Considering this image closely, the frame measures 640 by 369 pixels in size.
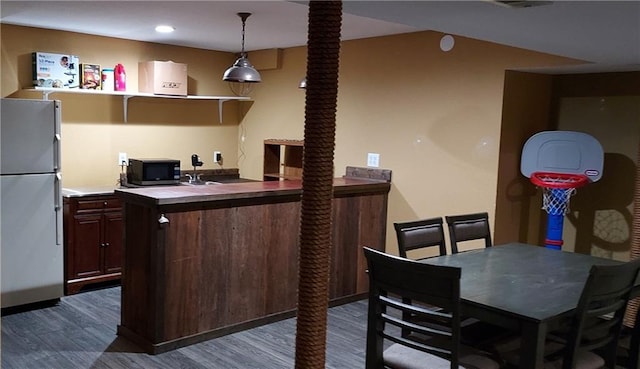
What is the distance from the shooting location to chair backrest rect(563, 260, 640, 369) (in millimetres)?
2205

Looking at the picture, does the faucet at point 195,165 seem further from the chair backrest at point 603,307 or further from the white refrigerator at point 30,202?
the chair backrest at point 603,307

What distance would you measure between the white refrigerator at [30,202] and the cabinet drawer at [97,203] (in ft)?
1.11

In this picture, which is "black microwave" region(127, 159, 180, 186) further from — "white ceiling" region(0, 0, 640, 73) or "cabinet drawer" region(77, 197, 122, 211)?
"white ceiling" region(0, 0, 640, 73)

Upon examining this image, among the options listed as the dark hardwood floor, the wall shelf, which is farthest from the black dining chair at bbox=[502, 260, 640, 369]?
the wall shelf

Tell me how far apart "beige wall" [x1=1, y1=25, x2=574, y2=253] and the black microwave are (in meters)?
0.33

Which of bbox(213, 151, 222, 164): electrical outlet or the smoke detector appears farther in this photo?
bbox(213, 151, 222, 164): electrical outlet

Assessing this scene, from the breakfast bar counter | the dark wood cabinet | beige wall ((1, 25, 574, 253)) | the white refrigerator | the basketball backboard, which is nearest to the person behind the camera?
the breakfast bar counter

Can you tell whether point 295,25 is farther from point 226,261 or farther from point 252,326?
point 252,326

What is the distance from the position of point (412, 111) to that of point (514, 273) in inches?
81.4

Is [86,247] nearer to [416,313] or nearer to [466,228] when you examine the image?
[466,228]

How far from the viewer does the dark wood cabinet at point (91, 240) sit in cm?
459

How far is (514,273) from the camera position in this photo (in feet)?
9.34

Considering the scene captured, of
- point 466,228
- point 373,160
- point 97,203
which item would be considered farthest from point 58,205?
point 466,228

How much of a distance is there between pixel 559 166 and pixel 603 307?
1.88 metres
